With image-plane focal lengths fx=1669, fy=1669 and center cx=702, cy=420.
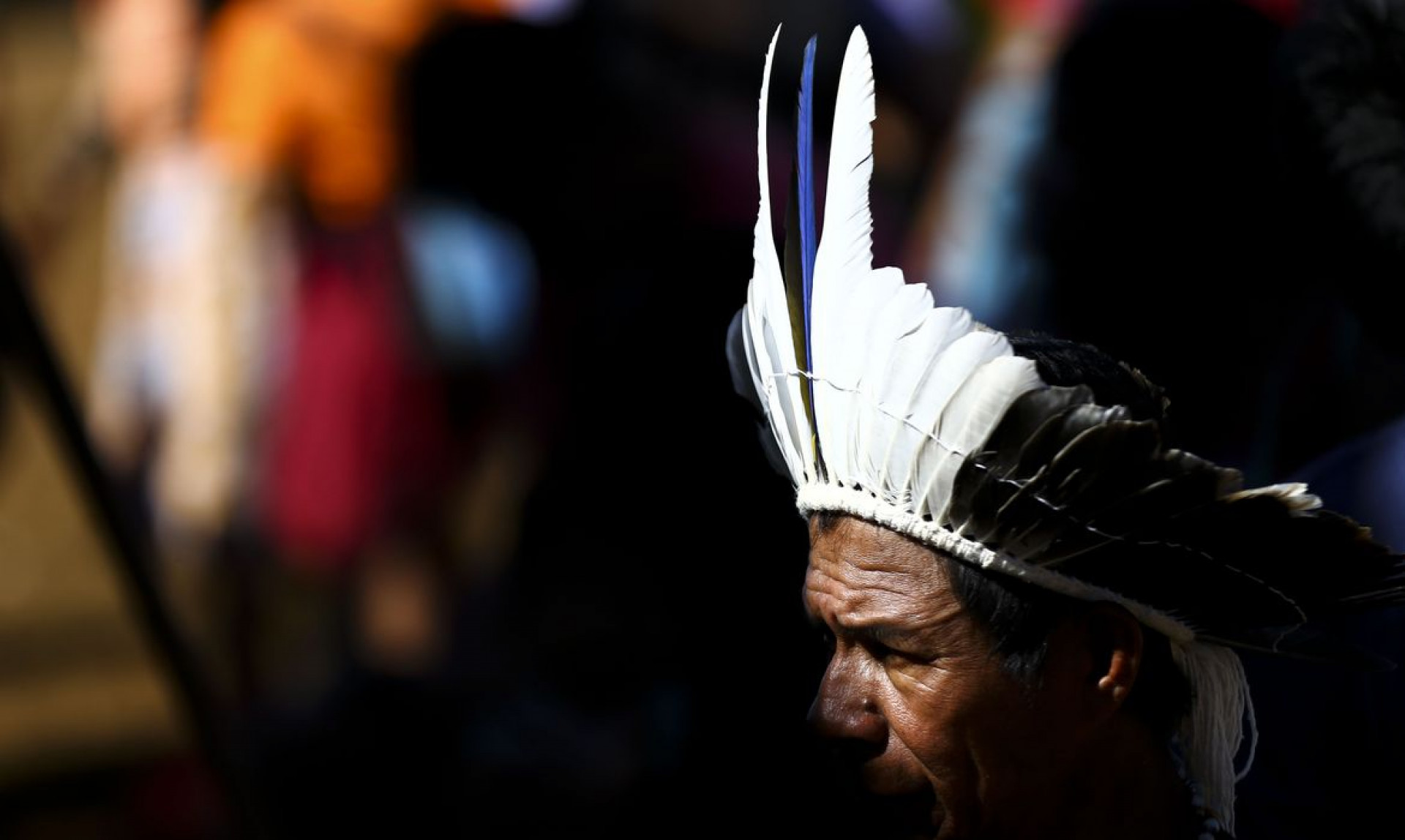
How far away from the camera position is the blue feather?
1.89 m

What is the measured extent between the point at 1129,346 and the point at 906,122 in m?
1.56

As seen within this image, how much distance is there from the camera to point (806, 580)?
200 cm

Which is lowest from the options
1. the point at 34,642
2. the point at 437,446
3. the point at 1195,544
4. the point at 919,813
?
the point at 34,642

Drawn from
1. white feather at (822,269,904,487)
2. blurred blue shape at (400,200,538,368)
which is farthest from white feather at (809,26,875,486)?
blurred blue shape at (400,200,538,368)

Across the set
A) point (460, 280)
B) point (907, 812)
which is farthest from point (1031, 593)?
point (460, 280)

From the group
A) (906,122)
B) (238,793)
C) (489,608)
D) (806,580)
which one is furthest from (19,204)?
(806,580)

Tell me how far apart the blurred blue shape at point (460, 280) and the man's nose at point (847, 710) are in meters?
3.14

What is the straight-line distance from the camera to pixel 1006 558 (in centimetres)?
179

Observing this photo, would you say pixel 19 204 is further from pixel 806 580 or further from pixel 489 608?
pixel 806 580

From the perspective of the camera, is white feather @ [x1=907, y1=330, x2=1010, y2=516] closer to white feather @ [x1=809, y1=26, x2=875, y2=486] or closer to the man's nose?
white feather @ [x1=809, y1=26, x2=875, y2=486]

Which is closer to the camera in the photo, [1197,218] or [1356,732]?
[1356,732]

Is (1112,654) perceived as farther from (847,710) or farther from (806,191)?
(806,191)

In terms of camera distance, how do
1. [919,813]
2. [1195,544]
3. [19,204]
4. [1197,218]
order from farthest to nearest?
[19,204]
[1197,218]
[919,813]
[1195,544]

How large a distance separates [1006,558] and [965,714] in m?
0.18
